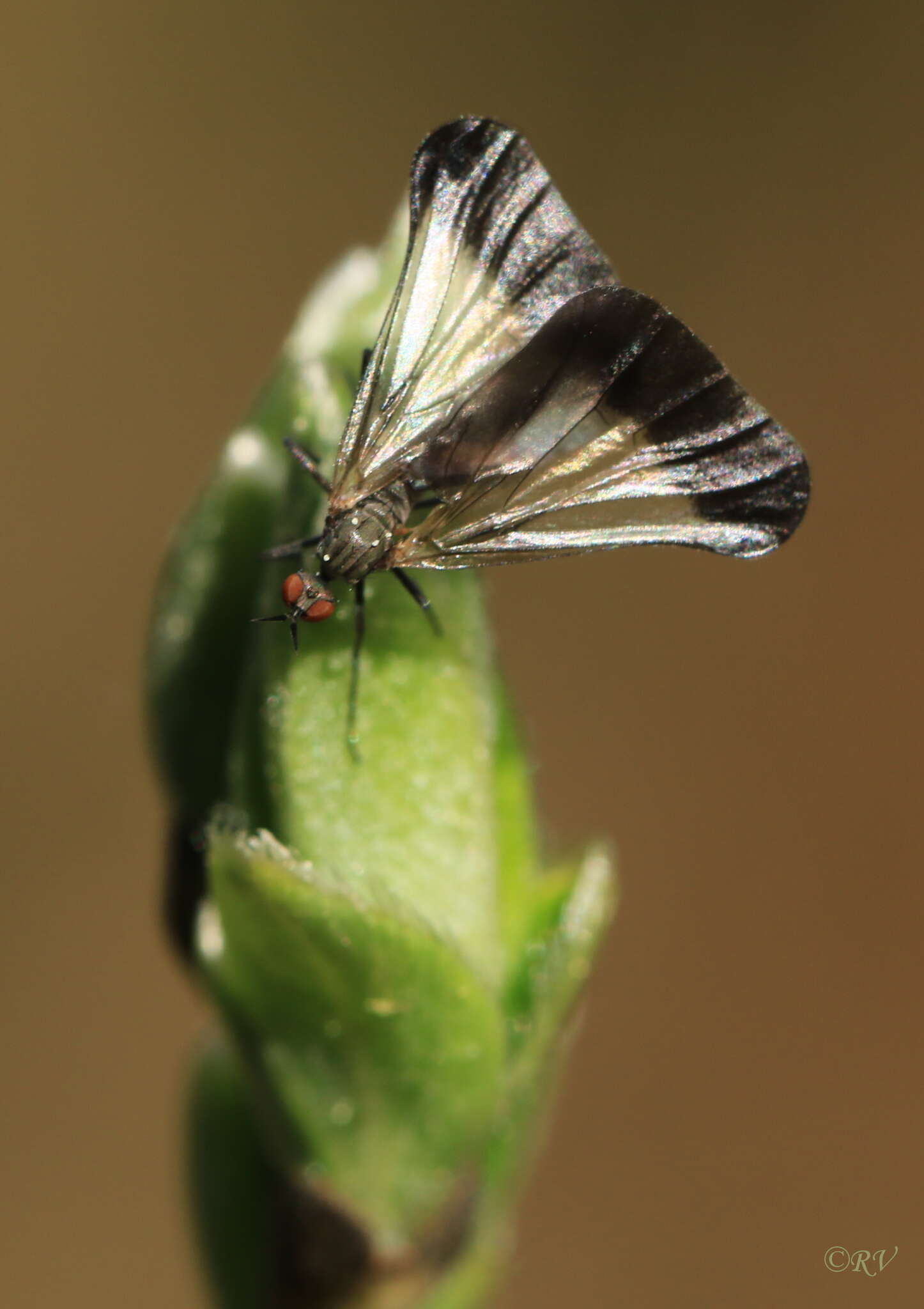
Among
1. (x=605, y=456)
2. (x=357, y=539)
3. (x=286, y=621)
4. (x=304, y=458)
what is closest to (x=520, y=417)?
(x=605, y=456)

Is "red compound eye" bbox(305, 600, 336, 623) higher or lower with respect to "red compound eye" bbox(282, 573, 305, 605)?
lower

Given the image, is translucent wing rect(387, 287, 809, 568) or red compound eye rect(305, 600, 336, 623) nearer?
red compound eye rect(305, 600, 336, 623)

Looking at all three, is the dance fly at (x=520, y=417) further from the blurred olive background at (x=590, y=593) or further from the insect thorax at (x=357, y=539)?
the blurred olive background at (x=590, y=593)

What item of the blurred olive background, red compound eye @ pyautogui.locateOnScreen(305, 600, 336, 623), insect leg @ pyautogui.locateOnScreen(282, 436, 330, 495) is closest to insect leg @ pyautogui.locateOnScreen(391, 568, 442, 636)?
red compound eye @ pyautogui.locateOnScreen(305, 600, 336, 623)

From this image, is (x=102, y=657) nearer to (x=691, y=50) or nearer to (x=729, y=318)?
(x=729, y=318)

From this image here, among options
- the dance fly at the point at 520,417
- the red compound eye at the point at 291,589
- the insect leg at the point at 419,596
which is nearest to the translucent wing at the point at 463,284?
the dance fly at the point at 520,417

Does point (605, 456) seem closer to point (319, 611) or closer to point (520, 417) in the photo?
point (520, 417)

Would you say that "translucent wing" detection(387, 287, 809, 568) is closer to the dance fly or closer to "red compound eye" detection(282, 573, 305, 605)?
the dance fly

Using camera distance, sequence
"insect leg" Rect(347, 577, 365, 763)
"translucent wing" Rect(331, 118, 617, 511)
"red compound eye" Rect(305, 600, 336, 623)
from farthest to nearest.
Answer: "translucent wing" Rect(331, 118, 617, 511), "red compound eye" Rect(305, 600, 336, 623), "insect leg" Rect(347, 577, 365, 763)

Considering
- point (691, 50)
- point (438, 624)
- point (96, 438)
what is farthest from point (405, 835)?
point (691, 50)
